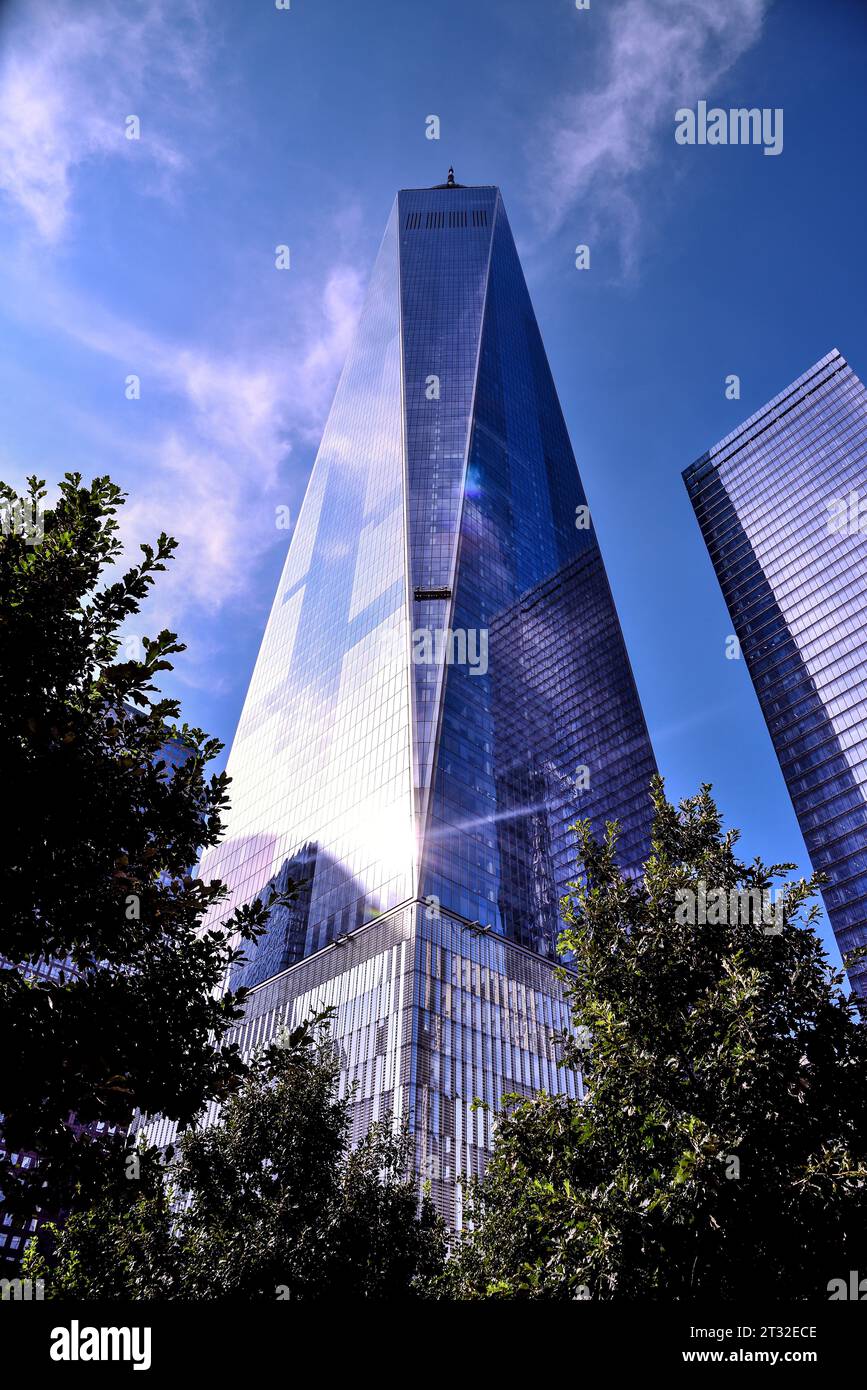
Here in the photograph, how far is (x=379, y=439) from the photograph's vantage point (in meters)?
119

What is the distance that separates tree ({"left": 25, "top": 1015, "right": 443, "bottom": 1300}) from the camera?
53.4ft

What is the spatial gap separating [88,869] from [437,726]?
2594 inches

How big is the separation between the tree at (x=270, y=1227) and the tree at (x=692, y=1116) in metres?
4.55

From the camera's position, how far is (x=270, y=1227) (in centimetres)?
1673

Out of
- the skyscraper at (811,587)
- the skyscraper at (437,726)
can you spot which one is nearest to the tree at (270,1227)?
the skyscraper at (437,726)

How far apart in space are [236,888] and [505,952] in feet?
132

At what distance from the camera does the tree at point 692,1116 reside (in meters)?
9.63

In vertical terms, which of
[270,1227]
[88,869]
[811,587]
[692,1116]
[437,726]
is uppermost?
[811,587]

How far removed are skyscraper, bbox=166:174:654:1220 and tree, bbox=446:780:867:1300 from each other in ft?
60.7

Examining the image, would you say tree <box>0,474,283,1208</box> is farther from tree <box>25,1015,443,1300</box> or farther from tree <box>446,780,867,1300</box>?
tree <box>25,1015,443,1300</box>

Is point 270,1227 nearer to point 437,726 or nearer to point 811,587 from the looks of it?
point 437,726

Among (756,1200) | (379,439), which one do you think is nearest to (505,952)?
(756,1200)

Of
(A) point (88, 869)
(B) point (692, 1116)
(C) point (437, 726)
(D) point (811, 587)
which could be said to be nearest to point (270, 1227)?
(B) point (692, 1116)
